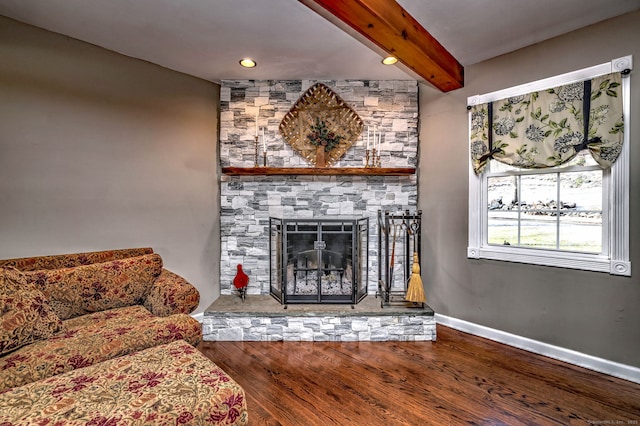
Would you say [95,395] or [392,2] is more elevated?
[392,2]

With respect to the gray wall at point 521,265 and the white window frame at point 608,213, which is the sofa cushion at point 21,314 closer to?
the gray wall at point 521,265

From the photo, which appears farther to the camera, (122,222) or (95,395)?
(122,222)

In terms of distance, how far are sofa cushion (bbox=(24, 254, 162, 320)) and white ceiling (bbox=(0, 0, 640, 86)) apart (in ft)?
5.85

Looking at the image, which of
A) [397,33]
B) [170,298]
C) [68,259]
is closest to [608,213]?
[397,33]

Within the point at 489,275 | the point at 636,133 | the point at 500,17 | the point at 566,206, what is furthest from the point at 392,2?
the point at 489,275

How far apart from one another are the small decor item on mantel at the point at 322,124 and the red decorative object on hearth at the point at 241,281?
1.37 meters

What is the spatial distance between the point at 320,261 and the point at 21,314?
2068mm

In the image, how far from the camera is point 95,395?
49.4 inches

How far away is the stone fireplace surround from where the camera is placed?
10.6 ft

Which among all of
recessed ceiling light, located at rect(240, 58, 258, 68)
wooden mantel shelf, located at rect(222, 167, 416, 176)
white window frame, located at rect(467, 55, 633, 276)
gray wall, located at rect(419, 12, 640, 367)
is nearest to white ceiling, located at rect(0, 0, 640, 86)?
recessed ceiling light, located at rect(240, 58, 258, 68)

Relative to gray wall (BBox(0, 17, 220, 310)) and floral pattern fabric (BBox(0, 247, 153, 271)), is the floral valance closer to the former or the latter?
gray wall (BBox(0, 17, 220, 310))

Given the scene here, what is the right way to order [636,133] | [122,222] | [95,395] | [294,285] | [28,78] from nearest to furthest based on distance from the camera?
1. [95,395]
2. [636,133]
3. [28,78]
4. [122,222]
5. [294,285]

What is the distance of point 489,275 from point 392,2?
239cm

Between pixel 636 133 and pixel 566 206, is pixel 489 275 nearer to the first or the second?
pixel 566 206
